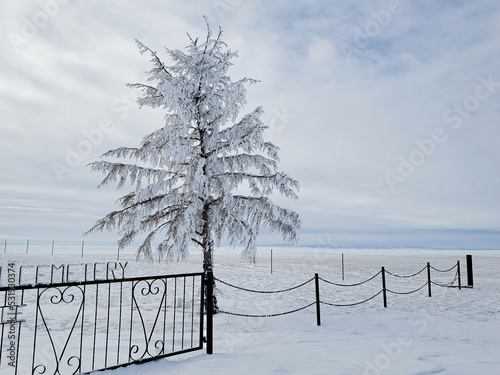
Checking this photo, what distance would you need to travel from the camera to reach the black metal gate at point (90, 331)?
4.64 metres

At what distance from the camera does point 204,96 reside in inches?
425

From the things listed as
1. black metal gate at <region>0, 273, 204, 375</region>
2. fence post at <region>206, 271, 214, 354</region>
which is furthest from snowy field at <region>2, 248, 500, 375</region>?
black metal gate at <region>0, 273, 204, 375</region>

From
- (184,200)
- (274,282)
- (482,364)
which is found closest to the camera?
(482,364)

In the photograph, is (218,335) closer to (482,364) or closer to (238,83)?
(482,364)

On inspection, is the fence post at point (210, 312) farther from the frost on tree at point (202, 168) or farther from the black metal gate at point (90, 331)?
the frost on tree at point (202, 168)

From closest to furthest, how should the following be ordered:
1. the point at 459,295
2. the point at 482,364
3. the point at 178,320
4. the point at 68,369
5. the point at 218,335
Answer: the point at 482,364 → the point at 68,369 → the point at 218,335 → the point at 178,320 → the point at 459,295

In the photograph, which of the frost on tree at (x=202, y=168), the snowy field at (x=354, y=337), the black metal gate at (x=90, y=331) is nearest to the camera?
the black metal gate at (x=90, y=331)

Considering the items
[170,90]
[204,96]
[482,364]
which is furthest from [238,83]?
[482,364]

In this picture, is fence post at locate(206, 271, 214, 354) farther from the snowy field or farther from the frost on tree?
the frost on tree

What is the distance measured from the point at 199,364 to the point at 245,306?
6.51 m

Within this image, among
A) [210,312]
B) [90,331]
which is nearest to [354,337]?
[210,312]

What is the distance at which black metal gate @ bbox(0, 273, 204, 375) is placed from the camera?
4641mm

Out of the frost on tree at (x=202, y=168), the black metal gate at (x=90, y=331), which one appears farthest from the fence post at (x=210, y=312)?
the frost on tree at (x=202, y=168)

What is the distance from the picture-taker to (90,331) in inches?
314
